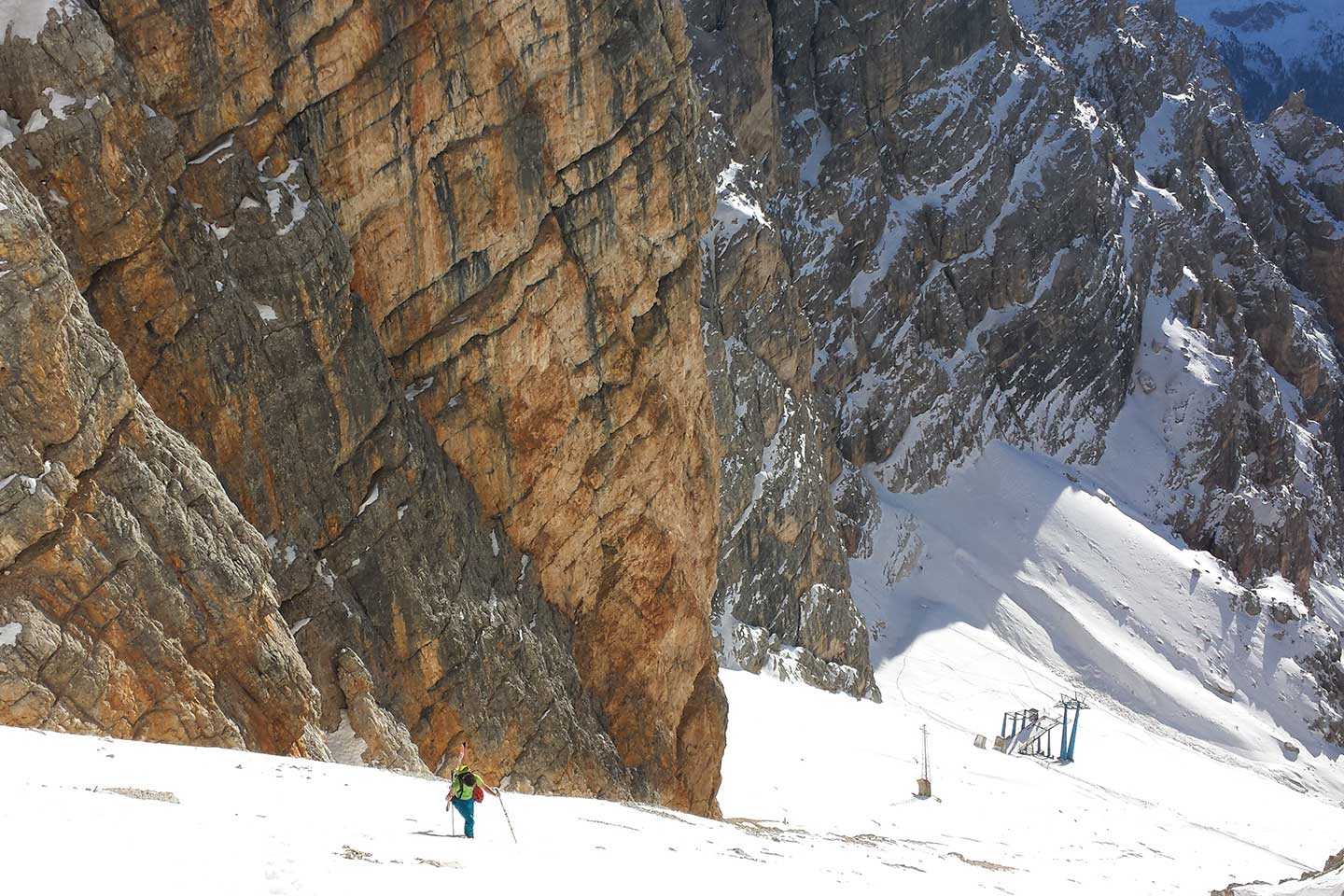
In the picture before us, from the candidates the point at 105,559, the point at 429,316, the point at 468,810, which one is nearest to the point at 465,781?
the point at 468,810

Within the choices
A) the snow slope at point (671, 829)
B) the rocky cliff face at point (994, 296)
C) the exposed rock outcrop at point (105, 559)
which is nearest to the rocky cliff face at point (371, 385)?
the exposed rock outcrop at point (105, 559)

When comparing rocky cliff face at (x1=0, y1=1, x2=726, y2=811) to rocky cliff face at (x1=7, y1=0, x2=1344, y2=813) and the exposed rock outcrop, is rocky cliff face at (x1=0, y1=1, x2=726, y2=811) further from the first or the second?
the exposed rock outcrop

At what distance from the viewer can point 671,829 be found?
1688 centimetres

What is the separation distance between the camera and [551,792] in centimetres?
2252

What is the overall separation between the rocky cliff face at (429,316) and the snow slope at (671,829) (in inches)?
160

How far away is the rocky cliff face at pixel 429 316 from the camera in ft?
55.6

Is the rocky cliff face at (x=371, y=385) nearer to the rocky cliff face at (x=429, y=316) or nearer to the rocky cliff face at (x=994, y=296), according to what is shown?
the rocky cliff face at (x=429, y=316)

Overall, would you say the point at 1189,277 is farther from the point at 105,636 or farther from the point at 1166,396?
the point at 105,636

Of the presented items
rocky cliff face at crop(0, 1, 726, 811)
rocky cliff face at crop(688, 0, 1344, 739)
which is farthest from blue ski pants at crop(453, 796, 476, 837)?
rocky cliff face at crop(688, 0, 1344, 739)

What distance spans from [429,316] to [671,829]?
32.0 ft

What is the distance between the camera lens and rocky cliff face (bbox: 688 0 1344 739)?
8144cm

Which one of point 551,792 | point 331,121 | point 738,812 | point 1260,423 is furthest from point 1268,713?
point 331,121

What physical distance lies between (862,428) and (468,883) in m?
76.7

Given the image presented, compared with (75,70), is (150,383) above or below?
below
